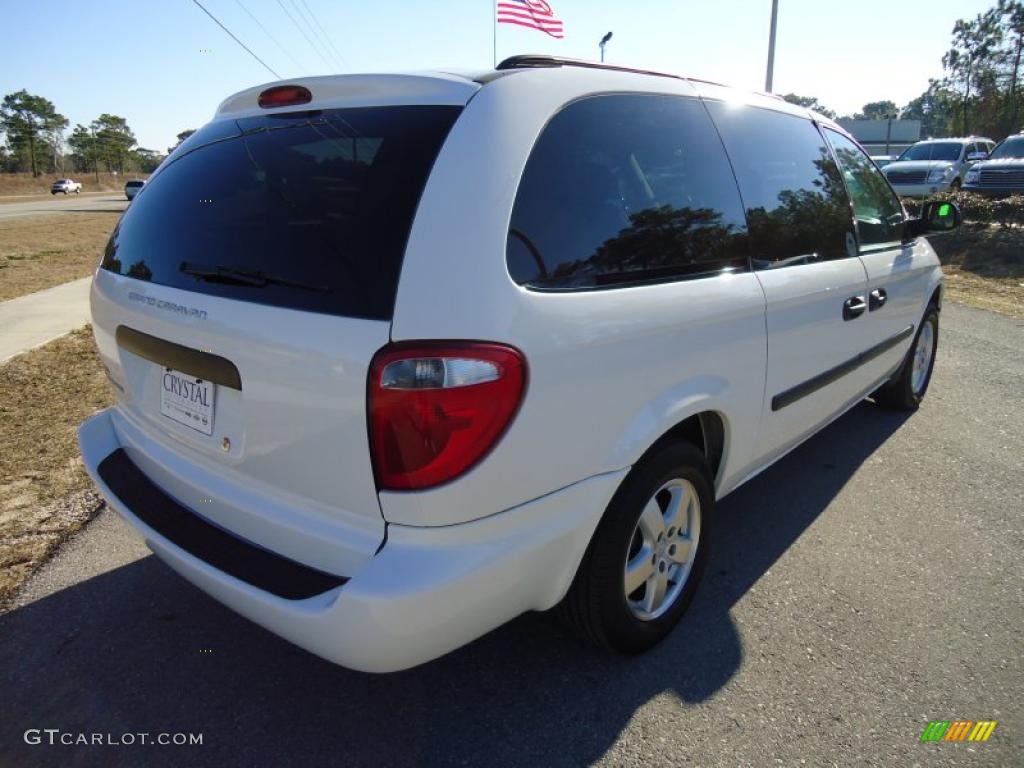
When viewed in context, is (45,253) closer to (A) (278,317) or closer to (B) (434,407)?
(A) (278,317)

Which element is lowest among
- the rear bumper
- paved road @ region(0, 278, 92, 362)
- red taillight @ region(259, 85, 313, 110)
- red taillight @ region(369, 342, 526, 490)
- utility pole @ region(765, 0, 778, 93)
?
paved road @ region(0, 278, 92, 362)

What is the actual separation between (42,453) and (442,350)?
350 centimetres

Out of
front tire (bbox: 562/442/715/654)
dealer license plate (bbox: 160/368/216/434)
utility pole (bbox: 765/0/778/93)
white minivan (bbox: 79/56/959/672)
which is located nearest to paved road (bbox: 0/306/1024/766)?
front tire (bbox: 562/442/715/654)

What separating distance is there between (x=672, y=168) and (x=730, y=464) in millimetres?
1146

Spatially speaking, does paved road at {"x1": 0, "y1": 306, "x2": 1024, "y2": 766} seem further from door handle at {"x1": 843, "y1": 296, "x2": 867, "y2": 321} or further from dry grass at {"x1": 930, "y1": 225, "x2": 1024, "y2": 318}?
dry grass at {"x1": 930, "y1": 225, "x2": 1024, "y2": 318}

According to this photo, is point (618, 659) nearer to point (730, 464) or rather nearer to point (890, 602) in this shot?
point (730, 464)

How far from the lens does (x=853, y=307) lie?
3311mm

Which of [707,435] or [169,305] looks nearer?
[169,305]

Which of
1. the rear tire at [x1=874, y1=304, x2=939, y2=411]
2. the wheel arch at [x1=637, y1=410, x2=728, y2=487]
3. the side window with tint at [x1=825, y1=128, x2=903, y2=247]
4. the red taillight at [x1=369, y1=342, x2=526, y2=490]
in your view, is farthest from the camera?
the rear tire at [x1=874, y1=304, x2=939, y2=411]

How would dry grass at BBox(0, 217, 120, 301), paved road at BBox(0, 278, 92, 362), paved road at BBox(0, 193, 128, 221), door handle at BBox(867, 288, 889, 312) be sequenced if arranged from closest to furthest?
door handle at BBox(867, 288, 889, 312) < paved road at BBox(0, 278, 92, 362) < dry grass at BBox(0, 217, 120, 301) < paved road at BBox(0, 193, 128, 221)

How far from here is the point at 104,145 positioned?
3649 inches

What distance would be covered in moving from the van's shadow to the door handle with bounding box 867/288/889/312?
1.64m

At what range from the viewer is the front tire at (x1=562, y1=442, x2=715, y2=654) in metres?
2.13

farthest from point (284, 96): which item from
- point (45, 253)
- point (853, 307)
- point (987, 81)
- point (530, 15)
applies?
point (987, 81)
